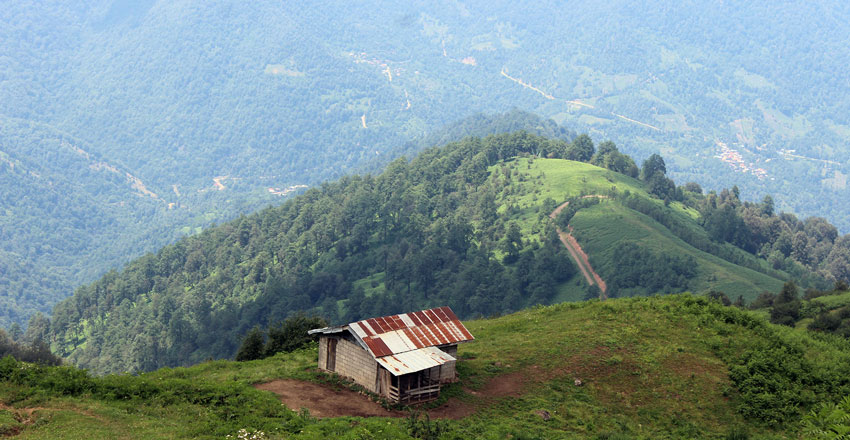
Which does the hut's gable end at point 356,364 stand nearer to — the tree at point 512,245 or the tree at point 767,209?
the tree at point 512,245

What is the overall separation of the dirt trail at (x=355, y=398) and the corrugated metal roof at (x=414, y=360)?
2.13 metres

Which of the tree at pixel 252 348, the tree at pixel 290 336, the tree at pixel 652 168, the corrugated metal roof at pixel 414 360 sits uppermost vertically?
the tree at pixel 652 168

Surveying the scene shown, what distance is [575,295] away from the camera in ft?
368

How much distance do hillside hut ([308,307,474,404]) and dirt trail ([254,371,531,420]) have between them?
1075mm

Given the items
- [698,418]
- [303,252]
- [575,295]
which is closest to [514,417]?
[698,418]

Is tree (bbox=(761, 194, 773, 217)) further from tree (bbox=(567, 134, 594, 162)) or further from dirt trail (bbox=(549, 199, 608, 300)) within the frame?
dirt trail (bbox=(549, 199, 608, 300))

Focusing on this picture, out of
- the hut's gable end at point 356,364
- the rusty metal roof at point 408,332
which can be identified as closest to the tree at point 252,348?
the hut's gable end at point 356,364

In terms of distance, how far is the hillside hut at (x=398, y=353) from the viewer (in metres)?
35.6

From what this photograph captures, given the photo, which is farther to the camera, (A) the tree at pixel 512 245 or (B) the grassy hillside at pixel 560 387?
(A) the tree at pixel 512 245

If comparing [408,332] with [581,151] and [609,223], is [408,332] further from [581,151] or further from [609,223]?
[581,151]

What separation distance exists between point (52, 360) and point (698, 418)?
246 ft

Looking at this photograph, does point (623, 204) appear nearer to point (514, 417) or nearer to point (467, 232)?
point (467, 232)

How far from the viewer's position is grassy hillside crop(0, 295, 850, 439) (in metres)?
30.3

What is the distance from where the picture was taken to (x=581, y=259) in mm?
120625
